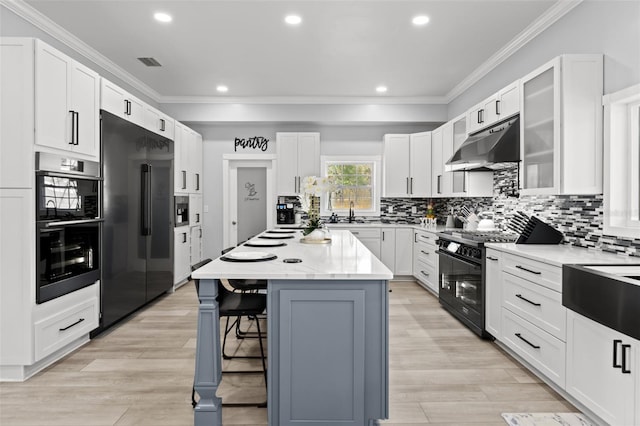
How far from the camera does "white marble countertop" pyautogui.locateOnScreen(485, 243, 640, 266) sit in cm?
226

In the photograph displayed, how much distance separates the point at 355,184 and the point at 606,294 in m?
4.82

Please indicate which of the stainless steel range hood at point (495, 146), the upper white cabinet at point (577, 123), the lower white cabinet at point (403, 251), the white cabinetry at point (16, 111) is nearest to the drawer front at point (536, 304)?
the upper white cabinet at point (577, 123)

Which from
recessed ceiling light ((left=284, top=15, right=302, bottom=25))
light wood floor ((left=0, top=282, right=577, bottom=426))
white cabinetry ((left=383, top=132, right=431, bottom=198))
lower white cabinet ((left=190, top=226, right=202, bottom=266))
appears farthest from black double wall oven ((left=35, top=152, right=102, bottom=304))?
white cabinetry ((left=383, top=132, right=431, bottom=198))

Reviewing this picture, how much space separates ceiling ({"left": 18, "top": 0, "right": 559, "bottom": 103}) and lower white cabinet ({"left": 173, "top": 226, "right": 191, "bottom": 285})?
82.5 inches

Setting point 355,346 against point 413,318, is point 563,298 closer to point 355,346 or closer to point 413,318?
point 355,346

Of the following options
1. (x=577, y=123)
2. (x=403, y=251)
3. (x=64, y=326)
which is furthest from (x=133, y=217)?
(x=577, y=123)

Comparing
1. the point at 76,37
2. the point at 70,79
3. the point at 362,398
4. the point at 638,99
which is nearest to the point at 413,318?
the point at 362,398

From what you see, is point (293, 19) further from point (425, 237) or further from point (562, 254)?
point (425, 237)

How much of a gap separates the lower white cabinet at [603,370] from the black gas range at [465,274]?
116 centimetres

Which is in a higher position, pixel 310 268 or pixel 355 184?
pixel 355 184

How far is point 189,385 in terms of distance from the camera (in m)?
2.48

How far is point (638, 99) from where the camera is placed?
92.8 inches

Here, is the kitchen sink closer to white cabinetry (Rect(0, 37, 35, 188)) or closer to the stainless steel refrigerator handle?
white cabinetry (Rect(0, 37, 35, 188))

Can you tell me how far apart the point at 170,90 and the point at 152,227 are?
7.84ft
